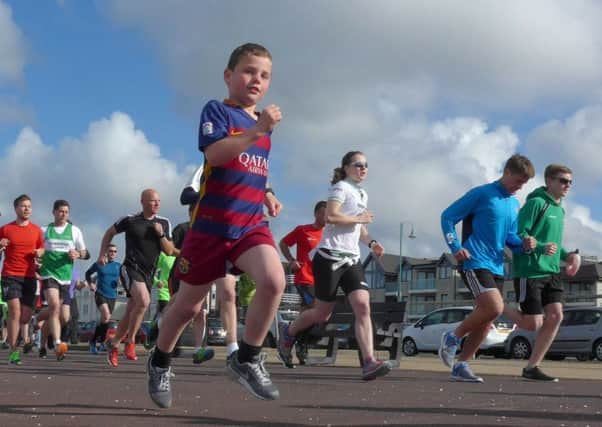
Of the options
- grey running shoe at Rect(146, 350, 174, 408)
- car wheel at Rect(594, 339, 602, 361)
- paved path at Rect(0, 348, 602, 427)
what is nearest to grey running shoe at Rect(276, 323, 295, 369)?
paved path at Rect(0, 348, 602, 427)

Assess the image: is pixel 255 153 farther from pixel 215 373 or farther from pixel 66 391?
pixel 215 373

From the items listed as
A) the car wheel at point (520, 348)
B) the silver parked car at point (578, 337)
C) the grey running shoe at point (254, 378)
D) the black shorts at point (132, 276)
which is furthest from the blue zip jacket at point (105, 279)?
the car wheel at point (520, 348)

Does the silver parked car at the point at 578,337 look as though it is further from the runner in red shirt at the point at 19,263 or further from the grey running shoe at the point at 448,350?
the runner in red shirt at the point at 19,263

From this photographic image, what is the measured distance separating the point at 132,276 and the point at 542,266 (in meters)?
4.55

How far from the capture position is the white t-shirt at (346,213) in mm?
8797

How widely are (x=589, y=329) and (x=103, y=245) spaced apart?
18.5 meters

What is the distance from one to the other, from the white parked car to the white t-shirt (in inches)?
840

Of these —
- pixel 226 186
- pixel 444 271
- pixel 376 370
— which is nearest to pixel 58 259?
pixel 376 370

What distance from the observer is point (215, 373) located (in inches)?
383

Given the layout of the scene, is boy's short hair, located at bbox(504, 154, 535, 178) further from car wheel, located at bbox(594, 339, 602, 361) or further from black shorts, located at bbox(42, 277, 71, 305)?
car wheel, located at bbox(594, 339, 602, 361)

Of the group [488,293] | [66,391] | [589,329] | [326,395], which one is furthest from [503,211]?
[589,329]

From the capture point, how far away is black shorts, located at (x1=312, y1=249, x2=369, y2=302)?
876cm

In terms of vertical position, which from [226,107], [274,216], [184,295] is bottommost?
[184,295]

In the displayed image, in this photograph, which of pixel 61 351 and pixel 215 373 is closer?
pixel 215 373
